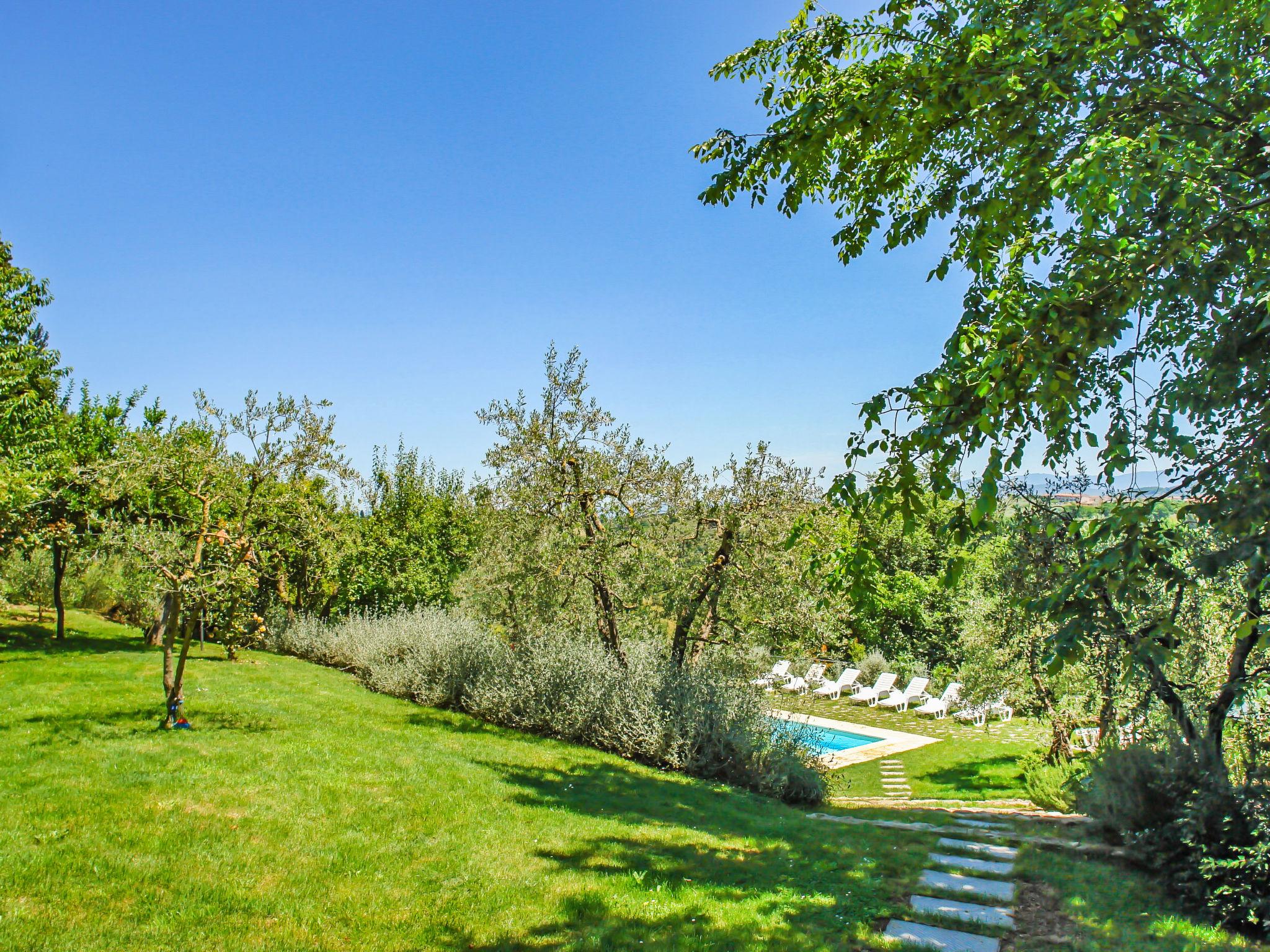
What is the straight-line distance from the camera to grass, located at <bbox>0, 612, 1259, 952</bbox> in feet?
13.6

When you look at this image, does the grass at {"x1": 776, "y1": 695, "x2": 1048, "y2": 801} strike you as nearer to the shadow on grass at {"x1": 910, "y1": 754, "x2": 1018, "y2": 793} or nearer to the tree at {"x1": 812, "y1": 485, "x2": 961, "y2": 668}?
the shadow on grass at {"x1": 910, "y1": 754, "x2": 1018, "y2": 793}

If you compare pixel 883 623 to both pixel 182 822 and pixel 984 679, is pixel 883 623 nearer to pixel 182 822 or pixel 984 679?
pixel 984 679

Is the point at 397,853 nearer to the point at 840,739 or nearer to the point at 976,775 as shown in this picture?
the point at 976,775

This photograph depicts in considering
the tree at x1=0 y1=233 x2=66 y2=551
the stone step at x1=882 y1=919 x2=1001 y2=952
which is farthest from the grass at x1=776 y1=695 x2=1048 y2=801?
the tree at x1=0 y1=233 x2=66 y2=551

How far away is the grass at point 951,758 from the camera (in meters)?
12.2

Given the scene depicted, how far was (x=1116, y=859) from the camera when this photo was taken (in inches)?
218

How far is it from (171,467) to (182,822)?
4976mm

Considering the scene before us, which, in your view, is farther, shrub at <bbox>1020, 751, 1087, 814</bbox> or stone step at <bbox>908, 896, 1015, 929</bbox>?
shrub at <bbox>1020, 751, 1087, 814</bbox>

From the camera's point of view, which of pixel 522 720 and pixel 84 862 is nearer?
pixel 84 862

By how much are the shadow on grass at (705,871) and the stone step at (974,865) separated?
173mm

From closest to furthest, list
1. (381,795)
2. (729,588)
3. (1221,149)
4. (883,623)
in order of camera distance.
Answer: (1221,149) → (381,795) → (729,588) → (883,623)

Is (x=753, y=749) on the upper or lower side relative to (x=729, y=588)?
lower

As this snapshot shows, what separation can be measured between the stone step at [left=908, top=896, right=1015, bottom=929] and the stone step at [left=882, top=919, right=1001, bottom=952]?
0.18m

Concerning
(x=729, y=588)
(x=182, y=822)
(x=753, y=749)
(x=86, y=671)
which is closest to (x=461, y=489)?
(x=86, y=671)
